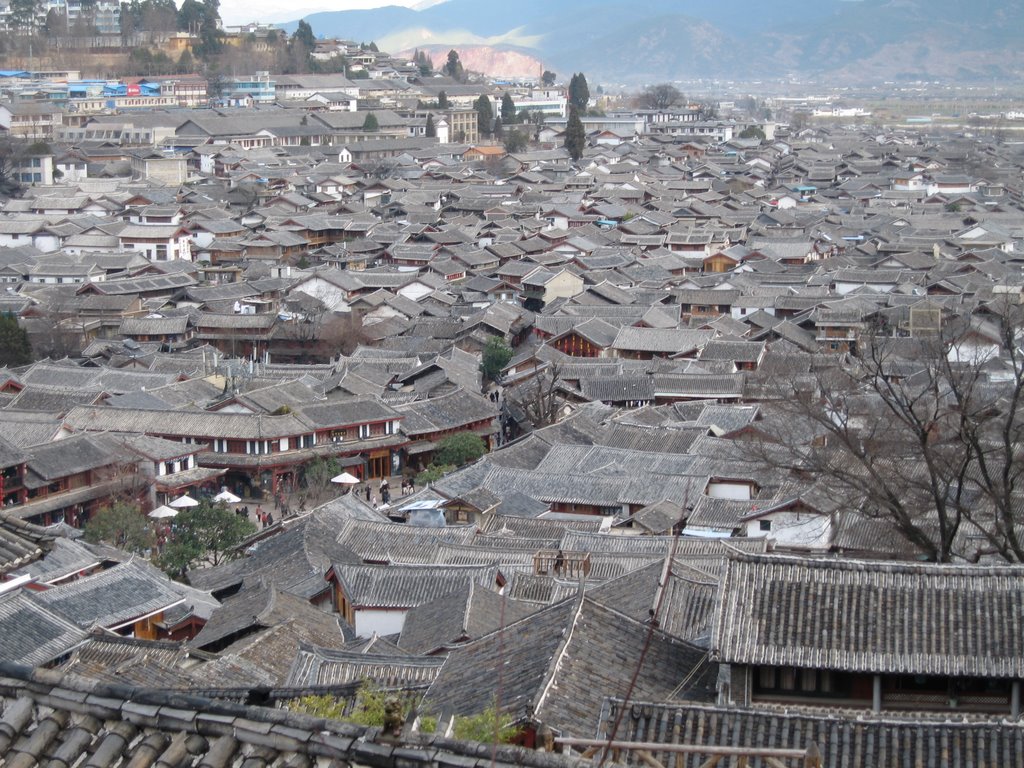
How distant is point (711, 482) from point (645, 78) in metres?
160

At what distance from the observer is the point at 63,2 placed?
249 feet

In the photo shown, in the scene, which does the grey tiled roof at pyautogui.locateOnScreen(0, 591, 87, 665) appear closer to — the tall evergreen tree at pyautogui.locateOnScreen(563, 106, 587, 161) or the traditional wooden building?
the traditional wooden building

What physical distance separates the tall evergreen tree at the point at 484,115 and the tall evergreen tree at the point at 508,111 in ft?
5.25

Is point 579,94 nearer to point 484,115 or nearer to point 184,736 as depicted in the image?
point 484,115

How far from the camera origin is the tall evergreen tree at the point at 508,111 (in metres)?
71.2

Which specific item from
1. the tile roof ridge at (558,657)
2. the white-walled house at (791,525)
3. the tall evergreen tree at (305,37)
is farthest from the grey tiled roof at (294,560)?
the tall evergreen tree at (305,37)

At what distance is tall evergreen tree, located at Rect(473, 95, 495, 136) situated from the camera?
225ft

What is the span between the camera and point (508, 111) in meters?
71.6

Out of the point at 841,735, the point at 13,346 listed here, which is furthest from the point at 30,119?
the point at 841,735

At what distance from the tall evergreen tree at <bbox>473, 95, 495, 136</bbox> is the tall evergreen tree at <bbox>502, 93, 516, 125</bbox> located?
63.0 inches

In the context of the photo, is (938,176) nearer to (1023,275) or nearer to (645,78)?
(1023,275)

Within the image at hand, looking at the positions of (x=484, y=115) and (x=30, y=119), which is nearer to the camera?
(x=30, y=119)

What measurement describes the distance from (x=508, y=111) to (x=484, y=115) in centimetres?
281

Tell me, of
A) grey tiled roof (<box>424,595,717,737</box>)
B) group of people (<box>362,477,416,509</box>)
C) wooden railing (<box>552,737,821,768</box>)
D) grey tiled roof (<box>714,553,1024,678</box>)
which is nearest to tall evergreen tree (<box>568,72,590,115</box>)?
group of people (<box>362,477,416,509</box>)
